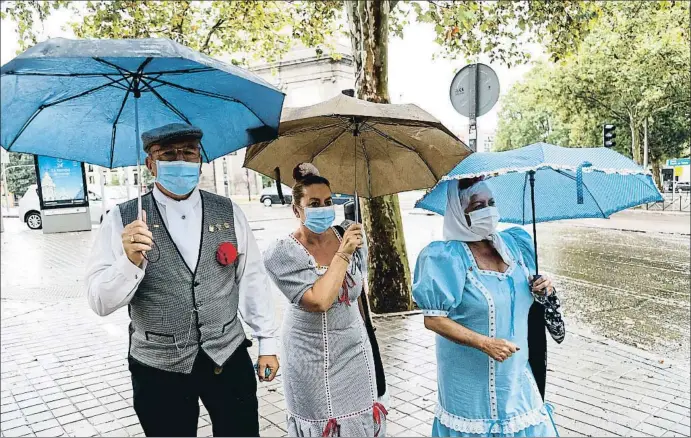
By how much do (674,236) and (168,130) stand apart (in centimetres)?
1695

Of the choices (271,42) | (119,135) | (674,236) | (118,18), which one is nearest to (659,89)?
(674,236)

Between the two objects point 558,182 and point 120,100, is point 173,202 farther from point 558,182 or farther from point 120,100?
point 558,182

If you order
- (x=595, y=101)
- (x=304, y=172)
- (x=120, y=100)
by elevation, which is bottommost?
(x=304, y=172)

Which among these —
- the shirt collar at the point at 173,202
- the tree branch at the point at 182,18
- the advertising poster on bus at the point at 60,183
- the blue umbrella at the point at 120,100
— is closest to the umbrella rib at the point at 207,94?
the blue umbrella at the point at 120,100

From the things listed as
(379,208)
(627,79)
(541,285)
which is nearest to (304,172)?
(541,285)

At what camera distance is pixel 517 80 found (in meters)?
32.3

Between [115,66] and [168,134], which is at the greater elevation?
[115,66]

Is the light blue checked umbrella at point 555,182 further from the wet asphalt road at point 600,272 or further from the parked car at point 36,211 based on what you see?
the parked car at point 36,211

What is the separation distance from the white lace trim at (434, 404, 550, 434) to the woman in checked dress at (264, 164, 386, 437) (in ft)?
1.35

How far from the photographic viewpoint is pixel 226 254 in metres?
2.38

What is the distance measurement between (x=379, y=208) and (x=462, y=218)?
4373 mm

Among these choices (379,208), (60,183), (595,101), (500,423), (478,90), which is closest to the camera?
(500,423)

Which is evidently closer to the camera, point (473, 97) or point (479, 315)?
point (479, 315)

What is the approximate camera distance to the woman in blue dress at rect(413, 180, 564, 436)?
2.51 m
